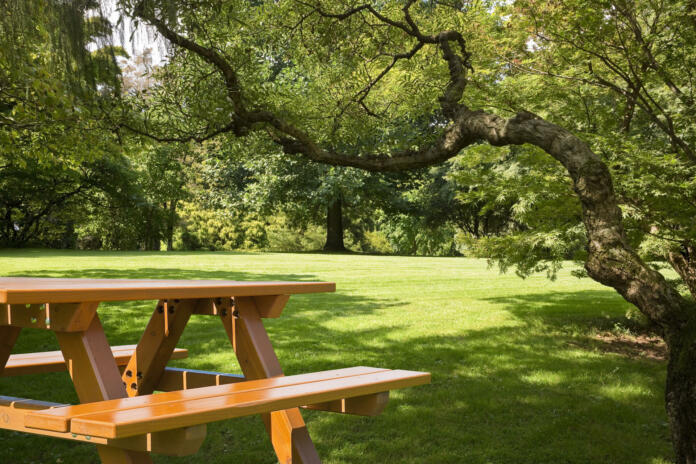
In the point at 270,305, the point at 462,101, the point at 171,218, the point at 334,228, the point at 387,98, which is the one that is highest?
the point at 387,98

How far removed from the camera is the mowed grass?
378 cm

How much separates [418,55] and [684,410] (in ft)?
22.4

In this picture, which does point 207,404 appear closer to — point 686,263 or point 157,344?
point 157,344

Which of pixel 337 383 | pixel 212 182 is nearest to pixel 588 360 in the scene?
pixel 337 383

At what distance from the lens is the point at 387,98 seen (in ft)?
29.4

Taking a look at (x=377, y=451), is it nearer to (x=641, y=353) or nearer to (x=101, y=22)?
(x=101, y=22)

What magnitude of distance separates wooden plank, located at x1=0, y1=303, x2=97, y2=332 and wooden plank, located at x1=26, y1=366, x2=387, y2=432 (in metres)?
0.45

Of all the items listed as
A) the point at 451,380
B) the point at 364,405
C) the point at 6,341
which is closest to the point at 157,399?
the point at 364,405

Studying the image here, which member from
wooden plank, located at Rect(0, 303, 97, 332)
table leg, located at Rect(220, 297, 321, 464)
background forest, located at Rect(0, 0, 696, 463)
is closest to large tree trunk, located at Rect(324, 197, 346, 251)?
background forest, located at Rect(0, 0, 696, 463)

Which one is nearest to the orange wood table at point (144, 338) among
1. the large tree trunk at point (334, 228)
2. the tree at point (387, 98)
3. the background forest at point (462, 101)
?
the tree at point (387, 98)

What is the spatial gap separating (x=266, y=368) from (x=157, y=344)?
2.50 feet

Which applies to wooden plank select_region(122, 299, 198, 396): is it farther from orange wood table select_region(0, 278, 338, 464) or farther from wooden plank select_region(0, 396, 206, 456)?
wooden plank select_region(0, 396, 206, 456)

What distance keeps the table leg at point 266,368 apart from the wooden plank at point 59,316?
806mm

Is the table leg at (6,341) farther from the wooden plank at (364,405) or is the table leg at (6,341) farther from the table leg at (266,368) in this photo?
the wooden plank at (364,405)
